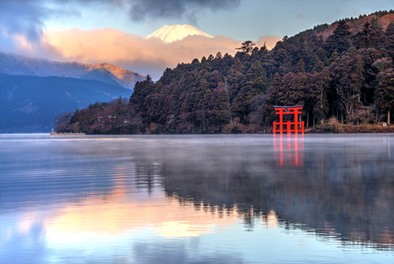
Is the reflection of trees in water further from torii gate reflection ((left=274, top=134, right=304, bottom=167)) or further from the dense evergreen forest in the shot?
the dense evergreen forest

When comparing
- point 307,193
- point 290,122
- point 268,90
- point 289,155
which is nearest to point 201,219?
point 307,193

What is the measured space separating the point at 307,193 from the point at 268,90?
297 feet

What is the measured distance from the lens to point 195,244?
8266mm

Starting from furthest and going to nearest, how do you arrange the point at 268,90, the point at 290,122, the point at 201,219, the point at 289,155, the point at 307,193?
1. the point at 268,90
2. the point at 290,122
3. the point at 289,155
4. the point at 307,193
5. the point at 201,219

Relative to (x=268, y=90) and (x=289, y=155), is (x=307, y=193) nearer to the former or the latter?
(x=289, y=155)

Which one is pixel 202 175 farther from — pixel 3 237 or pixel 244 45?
pixel 244 45

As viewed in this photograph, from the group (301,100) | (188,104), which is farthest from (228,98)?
(301,100)

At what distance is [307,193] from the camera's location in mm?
13742

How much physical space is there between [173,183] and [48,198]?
427cm

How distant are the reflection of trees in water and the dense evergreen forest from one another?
211 ft

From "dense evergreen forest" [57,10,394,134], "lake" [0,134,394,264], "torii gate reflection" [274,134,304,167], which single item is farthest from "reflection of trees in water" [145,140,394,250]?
"dense evergreen forest" [57,10,394,134]

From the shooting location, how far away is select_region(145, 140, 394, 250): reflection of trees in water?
9.66m

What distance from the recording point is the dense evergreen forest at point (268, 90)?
86938 millimetres

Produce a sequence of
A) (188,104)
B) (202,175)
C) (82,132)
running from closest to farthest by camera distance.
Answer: (202,175) → (188,104) → (82,132)
